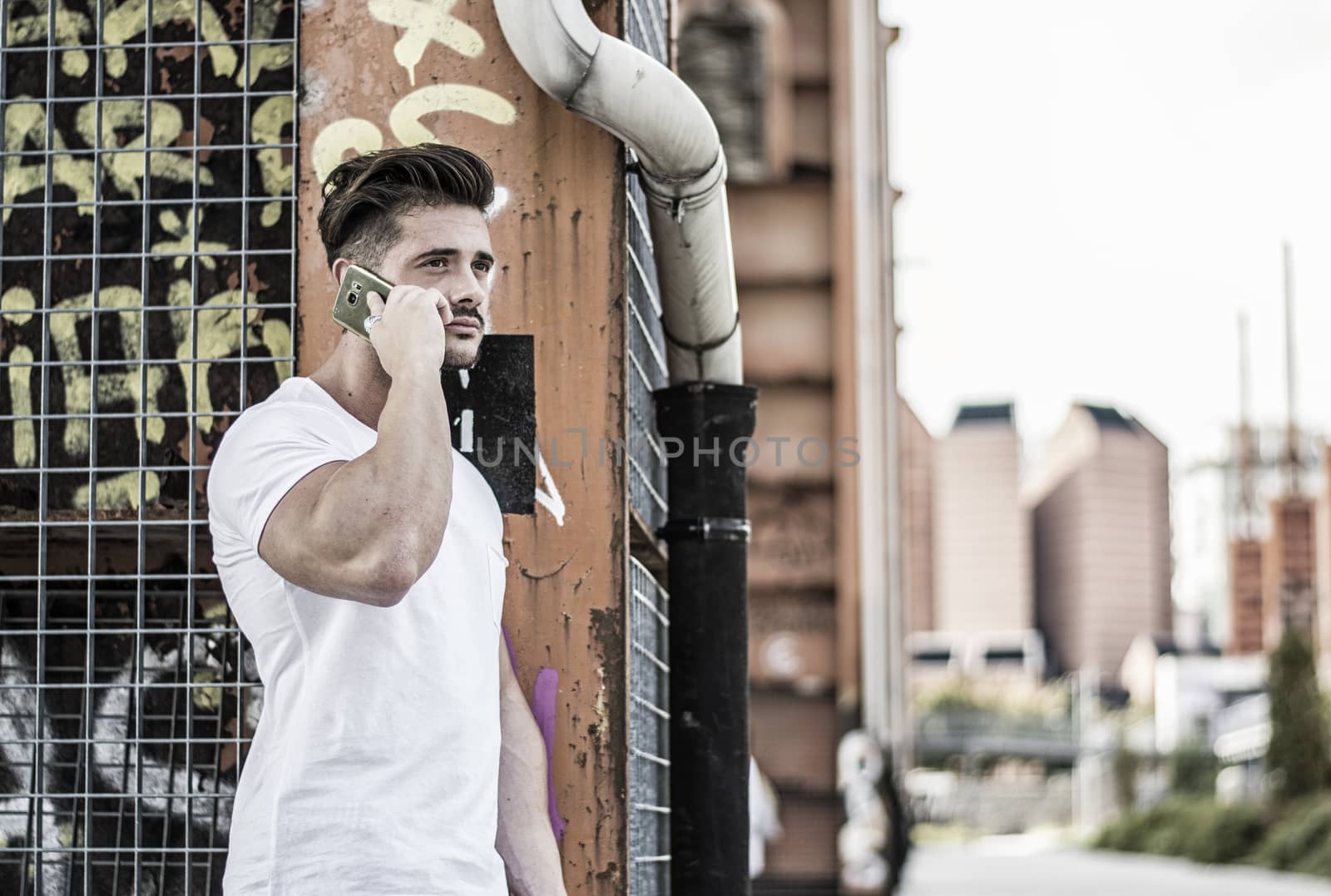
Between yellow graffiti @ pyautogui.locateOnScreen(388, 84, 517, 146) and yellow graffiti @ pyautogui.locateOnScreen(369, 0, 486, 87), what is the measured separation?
0.04 meters

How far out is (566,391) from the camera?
3070 mm

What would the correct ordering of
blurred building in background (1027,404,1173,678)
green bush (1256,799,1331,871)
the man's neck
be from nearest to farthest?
the man's neck
green bush (1256,799,1331,871)
blurred building in background (1027,404,1173,678)

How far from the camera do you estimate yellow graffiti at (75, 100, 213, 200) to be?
128 inches

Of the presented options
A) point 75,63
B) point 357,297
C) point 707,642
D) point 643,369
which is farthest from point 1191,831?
point 357,297

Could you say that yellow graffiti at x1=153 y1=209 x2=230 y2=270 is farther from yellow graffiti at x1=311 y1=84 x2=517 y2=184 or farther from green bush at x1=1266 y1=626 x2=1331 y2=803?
green bush at x1=1266 y1=626 x2=1331 y2=803

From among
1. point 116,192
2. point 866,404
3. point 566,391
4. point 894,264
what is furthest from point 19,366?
point 894,264

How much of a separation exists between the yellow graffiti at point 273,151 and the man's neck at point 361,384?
76 centimetres

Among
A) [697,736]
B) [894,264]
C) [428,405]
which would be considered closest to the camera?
[428,405]

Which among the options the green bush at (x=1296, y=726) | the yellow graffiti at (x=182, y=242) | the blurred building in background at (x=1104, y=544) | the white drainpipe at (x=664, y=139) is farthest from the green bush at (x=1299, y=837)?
the blurred building in background at (x=1104, y=544)

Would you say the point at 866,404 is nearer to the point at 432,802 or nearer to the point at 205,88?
the point at 205,88

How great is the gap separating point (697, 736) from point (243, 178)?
1539mm

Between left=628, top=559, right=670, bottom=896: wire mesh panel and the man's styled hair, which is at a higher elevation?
the man's styled hair

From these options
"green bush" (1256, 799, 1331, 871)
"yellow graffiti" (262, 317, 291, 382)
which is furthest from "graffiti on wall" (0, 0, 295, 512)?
"green bush" (1256, 799, 1331, 871)

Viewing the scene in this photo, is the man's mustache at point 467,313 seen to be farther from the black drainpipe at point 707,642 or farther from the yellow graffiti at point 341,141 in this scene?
the black drainpipe at point 707,642
